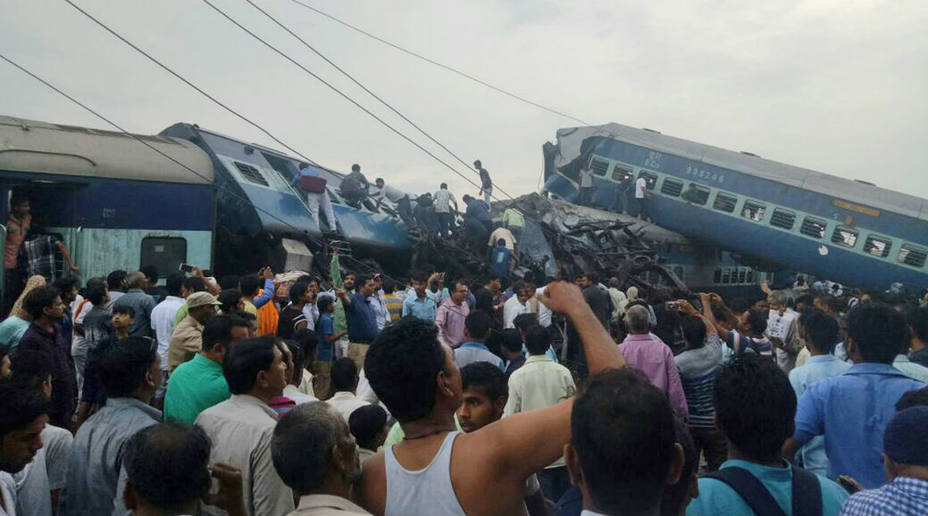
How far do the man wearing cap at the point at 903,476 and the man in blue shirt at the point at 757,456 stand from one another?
156 millimetres

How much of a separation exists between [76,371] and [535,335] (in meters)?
4.50

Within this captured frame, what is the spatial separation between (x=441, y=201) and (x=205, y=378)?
11649 mm

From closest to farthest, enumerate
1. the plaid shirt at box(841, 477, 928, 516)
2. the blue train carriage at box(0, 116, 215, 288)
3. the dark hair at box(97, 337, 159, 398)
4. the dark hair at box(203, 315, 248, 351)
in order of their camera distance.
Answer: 1. the plaid shirt at box(841, 477, 928, 516)
2. the dark hair at box(97, 337, 159, 398)
3. the dark hair at box(203, 315, 248, 351)
4. the blue train carriage at box(0, 116, 215, 288)

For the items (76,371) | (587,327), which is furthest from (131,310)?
(587,327)

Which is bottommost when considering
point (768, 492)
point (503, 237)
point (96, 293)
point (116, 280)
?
point (116, 280)

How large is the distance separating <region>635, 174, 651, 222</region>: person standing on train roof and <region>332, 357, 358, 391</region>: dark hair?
64.4 ft

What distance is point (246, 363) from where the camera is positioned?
312 centimetres

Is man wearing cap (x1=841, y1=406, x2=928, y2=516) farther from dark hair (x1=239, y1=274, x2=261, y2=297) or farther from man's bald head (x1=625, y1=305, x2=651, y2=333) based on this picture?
dark hair (x1=239, y1=274, x2=261, y2=297)

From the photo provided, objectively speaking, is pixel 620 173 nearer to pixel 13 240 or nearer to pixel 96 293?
pixel 13 240

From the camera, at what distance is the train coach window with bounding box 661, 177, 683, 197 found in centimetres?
2223

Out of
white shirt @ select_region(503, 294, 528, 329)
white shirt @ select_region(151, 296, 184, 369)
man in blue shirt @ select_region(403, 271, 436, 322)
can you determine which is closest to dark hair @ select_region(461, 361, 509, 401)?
white shirt @ select_region(151, 296, 184, 369)

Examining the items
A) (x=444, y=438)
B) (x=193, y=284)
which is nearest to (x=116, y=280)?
(x=193, y=284)

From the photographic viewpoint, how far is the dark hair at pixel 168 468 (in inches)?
84.8

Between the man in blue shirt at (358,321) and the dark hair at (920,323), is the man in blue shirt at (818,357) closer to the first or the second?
the dark hair at (920,323)
